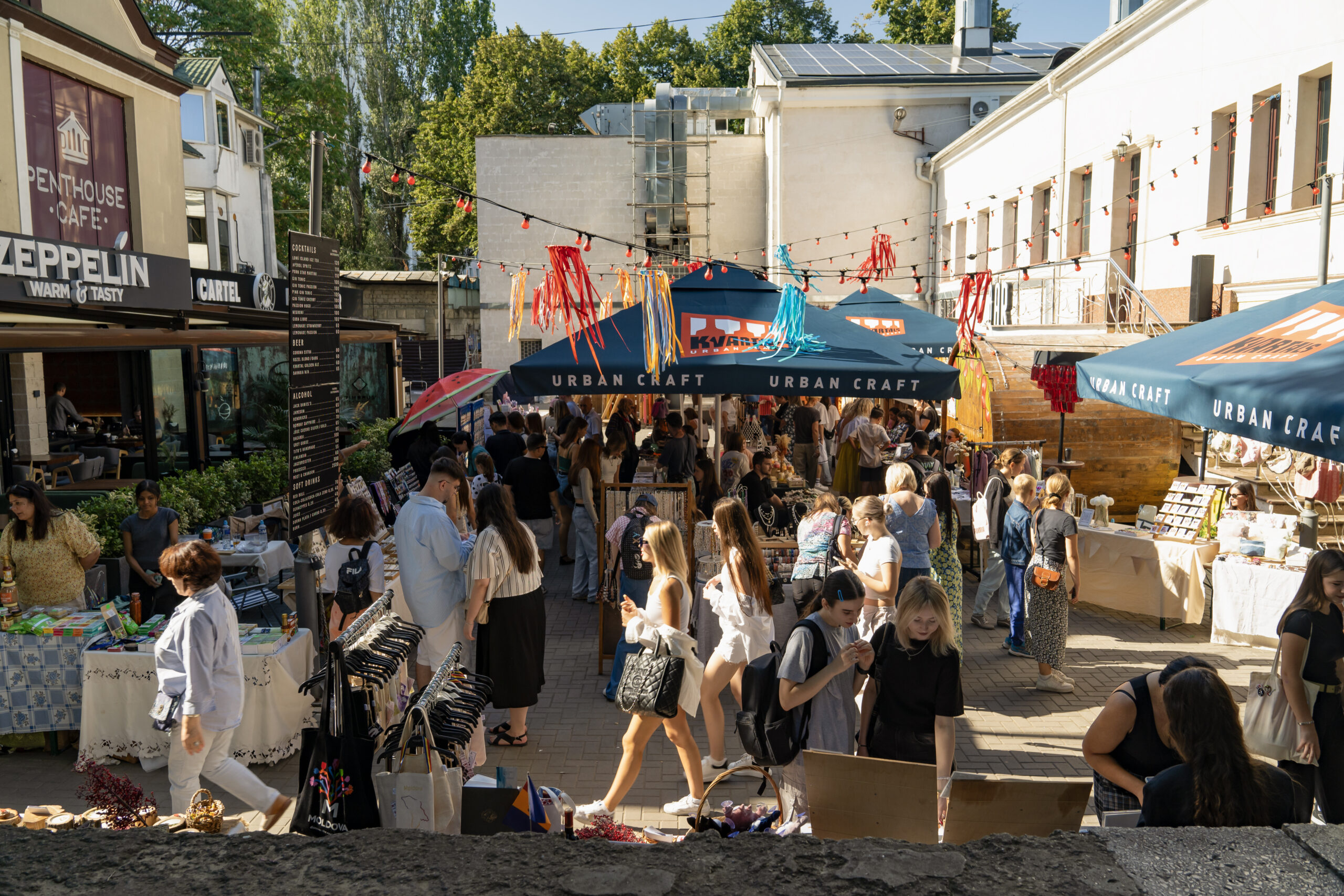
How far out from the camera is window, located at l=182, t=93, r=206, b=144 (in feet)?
84.3

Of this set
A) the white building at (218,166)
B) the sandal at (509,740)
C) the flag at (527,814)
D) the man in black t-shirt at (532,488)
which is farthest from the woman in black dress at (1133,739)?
the white building at (218,166)

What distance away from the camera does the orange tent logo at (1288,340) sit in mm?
4523

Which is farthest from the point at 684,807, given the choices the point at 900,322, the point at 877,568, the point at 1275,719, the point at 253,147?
the point at 253,147

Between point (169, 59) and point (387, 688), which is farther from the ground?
point (169, 59)

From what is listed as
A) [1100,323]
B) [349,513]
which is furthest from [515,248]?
[349,513]

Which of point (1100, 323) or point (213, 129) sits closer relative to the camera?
point (1100, 323)

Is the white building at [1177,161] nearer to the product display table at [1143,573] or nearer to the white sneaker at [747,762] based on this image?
the product display table at [1143,573]

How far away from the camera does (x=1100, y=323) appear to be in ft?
52.9

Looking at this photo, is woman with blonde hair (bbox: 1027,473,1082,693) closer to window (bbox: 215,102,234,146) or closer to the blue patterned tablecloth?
the blue patterned tablecloth

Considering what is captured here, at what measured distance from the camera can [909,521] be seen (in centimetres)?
696

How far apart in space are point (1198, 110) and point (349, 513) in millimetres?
14359

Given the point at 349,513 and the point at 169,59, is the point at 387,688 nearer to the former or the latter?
the point at 349,513

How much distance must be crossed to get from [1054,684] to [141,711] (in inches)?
265

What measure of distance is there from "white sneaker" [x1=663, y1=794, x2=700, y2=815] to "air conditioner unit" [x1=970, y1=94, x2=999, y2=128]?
2759 cm
